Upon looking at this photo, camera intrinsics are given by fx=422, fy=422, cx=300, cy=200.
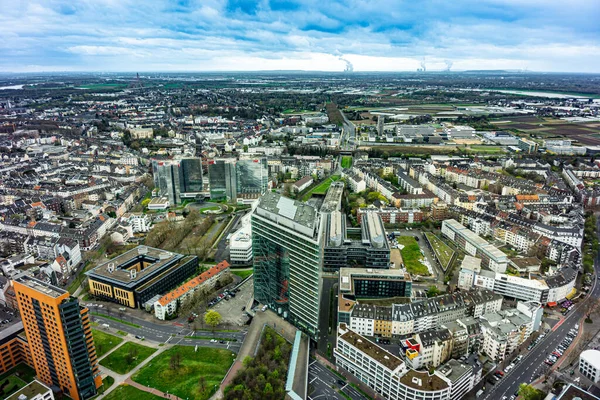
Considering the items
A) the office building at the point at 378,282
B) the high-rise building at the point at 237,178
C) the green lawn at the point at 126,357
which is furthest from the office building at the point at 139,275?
the high-rise building at the point at 237,178

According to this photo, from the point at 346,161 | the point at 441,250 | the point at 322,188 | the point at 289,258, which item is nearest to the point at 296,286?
the point at 289,258

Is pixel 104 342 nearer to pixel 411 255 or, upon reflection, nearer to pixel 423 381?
pixel 423 381

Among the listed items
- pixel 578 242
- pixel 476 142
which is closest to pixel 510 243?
pixel 578 242

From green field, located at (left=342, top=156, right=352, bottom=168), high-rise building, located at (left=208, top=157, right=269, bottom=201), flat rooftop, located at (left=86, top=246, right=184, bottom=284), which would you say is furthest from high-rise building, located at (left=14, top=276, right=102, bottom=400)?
green field, located at (left=342, top=156, right=352, bottom=168)

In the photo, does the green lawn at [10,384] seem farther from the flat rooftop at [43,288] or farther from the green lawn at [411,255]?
the green lawn at [411,255]

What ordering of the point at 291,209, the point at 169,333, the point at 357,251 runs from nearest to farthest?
the point at 291,209
the point at 169,333
the point at 357,251
